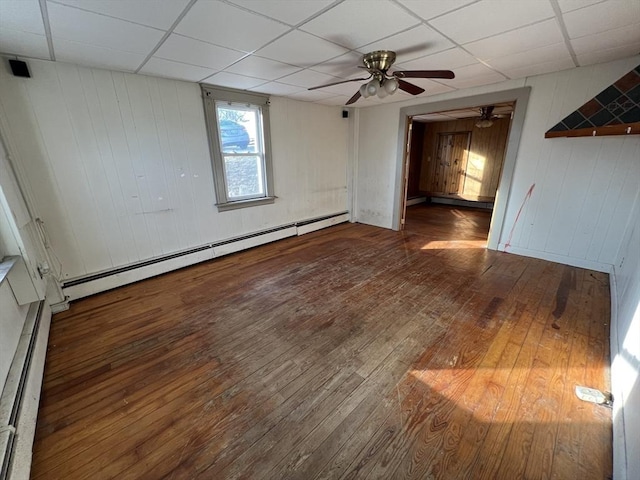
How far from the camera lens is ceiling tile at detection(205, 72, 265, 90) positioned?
3055 millimetres

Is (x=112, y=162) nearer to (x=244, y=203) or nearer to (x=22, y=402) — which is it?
(x=244, y=203)

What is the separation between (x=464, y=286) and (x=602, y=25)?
7.95 ft

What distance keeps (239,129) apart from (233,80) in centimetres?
73

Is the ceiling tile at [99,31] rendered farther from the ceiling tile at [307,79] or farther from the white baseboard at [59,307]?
the white baseboard at [59,307]

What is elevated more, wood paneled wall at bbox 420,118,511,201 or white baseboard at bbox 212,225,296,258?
wood paneled wall at bbox 420,118,511,201

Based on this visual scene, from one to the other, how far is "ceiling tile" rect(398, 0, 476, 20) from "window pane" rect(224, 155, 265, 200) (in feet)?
9.38

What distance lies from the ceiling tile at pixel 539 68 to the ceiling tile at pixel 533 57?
0.06 m

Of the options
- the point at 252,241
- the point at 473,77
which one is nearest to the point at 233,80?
the point at 252,241

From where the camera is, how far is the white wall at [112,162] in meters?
2.45

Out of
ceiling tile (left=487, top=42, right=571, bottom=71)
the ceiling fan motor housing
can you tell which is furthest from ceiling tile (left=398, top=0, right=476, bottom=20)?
ceiling tile (left=487, top=42, right=571, bottom=71)

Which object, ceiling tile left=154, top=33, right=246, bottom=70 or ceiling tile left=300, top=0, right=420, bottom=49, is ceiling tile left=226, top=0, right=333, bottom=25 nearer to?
ceiling tile left=300, top=0, right=420, bottom=49

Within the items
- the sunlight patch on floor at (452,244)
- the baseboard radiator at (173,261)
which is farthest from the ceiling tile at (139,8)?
the sunlight patch on floor at (452,244)

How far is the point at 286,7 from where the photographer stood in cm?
A: 168

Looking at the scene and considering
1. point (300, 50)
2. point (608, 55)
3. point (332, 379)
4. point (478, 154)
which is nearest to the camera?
point (332, 379)
